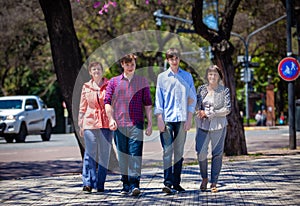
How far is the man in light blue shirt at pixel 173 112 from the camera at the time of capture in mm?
10023

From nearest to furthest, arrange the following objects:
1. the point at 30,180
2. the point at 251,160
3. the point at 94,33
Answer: the point at 30,180 → the point at 251,160 → the point at 94,33

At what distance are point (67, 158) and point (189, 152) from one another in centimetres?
351

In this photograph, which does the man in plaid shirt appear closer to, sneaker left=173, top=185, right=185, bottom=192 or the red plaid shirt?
the red plaid shirt

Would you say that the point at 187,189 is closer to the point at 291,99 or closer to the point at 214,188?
the point at 214,188

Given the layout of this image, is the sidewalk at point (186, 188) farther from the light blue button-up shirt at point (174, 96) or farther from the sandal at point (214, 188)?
the light blue button-up shirt at point (174, 96)

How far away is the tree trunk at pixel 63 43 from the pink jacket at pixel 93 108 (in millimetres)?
3645

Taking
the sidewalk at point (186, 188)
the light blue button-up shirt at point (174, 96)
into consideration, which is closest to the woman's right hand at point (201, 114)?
the light blue button-up shirt at point (174, 96)

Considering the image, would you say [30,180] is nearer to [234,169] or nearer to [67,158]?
[234,169]

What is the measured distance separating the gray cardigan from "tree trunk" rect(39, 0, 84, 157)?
4.37 meters

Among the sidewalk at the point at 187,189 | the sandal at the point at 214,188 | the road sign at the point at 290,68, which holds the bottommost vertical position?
the sidewalk at the point at 187,189

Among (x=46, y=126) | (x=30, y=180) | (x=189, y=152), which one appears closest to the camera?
(x=30, y=180)

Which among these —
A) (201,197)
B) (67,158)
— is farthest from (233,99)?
(201,197)

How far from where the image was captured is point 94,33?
151 feet

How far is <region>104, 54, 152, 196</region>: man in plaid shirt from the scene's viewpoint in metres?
10.0
